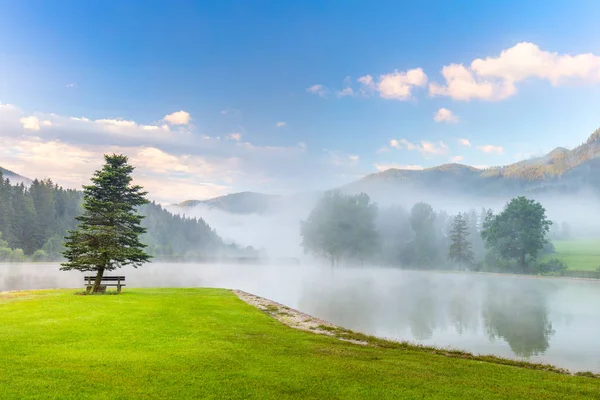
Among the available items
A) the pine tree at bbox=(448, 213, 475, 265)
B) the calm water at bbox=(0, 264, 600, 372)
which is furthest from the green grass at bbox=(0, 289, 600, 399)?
the pine tree at bbox=(448, 213, 475, 265)

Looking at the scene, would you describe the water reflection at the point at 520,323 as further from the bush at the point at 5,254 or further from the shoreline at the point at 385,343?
the bush at the point at 5,254

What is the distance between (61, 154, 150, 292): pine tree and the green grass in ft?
45.1

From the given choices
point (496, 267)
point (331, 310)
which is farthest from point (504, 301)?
point (496, 267)

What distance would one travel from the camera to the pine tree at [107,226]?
30.1 m

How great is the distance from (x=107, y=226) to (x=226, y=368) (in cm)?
2477

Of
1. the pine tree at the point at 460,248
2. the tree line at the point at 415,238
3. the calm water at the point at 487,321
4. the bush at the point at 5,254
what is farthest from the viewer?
the pine tree at the point at 460,248

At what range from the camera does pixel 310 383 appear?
9.47 m

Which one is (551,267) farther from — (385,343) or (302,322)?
(385,343)

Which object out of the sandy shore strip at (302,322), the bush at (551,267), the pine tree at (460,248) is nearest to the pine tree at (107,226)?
the sandy shore strip at (302,322)

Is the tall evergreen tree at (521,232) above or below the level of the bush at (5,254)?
above

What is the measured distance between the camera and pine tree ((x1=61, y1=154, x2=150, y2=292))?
98.8 feet

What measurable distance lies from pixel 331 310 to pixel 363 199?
81804mm

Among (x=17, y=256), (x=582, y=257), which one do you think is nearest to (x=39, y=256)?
(x=17, y=256)

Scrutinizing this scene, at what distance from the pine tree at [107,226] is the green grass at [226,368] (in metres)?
13.8
